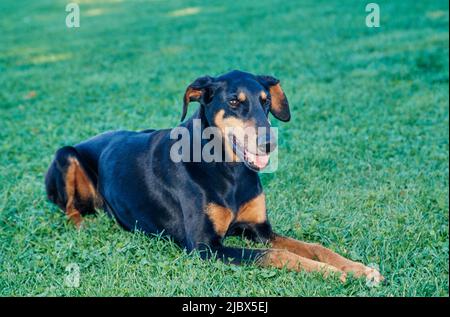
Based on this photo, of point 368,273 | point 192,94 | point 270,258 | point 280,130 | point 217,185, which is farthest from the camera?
point 280,130

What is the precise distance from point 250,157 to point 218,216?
1.48ft

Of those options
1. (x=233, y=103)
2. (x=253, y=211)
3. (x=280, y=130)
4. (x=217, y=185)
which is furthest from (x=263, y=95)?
(x=280, y=130)

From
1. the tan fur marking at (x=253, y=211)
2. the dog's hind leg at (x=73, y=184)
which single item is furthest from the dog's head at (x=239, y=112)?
the dog's hind leg at (x=73, y=184)

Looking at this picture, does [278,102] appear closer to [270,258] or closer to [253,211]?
[253,211]

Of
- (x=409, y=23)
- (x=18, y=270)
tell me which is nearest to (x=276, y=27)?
(x=409, y=23)

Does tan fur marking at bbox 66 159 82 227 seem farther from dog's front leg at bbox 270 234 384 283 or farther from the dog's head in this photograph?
dog's front leg at bbox 270 234 384 283

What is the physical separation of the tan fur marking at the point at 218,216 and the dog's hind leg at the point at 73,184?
57.6 inches

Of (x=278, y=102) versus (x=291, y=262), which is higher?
(x=278, y=102)

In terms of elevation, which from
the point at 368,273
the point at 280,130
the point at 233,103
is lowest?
the point at 368,273

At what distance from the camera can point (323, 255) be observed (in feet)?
13.4

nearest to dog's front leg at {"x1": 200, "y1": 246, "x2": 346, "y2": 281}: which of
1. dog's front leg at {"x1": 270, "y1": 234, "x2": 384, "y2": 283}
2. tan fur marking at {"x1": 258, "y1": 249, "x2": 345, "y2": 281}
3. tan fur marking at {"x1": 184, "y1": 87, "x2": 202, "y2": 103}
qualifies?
tan fur marking at {"x1": 258, "y1": 249, "x2": 345, "y2": 281}

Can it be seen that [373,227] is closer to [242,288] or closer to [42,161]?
[242,288]

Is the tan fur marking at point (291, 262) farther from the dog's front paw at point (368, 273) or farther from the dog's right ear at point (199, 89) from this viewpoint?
the dog's right ear at point (199, 89)

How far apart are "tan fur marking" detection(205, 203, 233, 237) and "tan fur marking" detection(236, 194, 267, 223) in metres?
0.17
